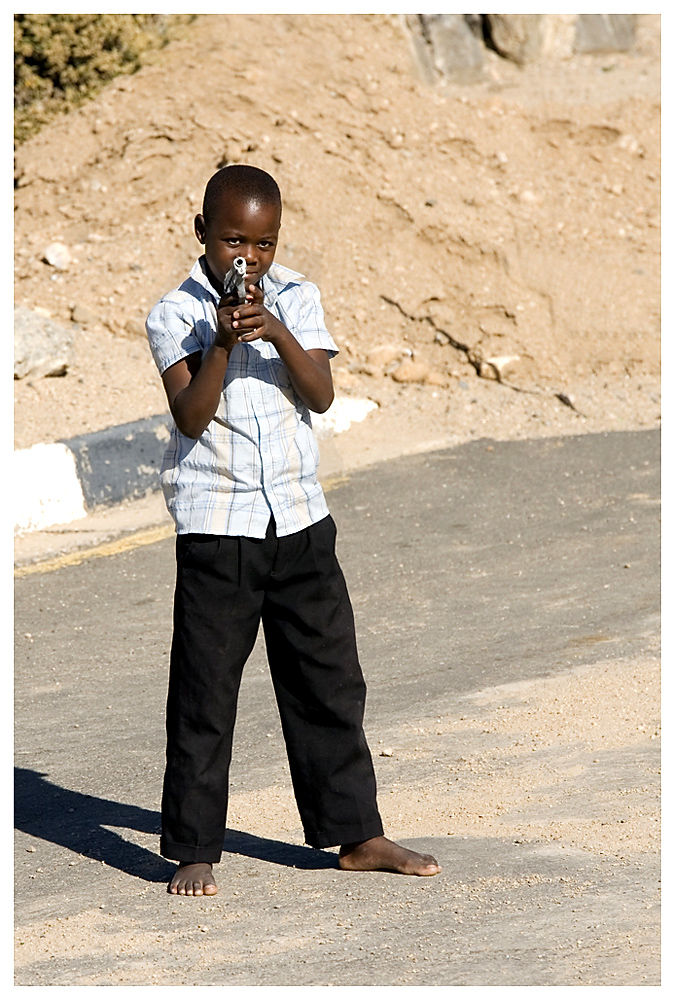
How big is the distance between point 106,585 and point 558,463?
9.51 ft

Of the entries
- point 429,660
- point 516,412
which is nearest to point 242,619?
point 429,660

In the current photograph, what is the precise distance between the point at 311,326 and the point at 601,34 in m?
12.7

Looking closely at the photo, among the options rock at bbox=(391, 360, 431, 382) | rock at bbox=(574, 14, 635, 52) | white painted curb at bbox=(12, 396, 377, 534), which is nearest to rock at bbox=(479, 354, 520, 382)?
rock at bbox=(391, 360, 431, 382)

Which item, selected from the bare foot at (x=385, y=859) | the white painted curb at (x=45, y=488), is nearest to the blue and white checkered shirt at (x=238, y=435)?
the bare foot at (x=385, y=859)

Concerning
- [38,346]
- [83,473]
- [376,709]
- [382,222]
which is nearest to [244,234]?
[376,709]

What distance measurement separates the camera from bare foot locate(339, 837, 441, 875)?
11.0ft

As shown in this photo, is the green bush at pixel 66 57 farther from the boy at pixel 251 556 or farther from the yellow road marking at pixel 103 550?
the boy at pixel 251 556

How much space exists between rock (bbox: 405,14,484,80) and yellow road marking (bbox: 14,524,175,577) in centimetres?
773

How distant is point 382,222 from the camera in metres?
10.3

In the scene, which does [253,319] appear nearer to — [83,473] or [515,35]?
[83,473]

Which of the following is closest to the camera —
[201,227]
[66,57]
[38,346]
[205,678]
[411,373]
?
[201,227]

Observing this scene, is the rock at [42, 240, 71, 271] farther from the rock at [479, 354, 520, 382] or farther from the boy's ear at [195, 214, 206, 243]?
the boy's ear at [195, 214, 206, 243]

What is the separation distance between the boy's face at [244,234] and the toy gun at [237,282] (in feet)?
0.35

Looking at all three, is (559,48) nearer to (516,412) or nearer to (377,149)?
(377,149)
